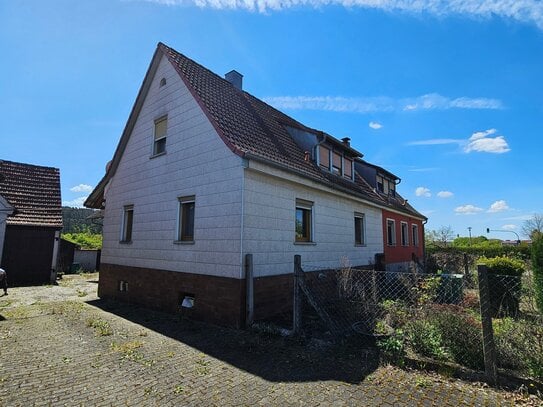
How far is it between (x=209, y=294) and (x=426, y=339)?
5.02 metres

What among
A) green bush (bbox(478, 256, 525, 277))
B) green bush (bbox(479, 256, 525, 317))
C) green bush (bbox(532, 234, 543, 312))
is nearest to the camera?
green bush (bbox(532, 234, 543, 312))

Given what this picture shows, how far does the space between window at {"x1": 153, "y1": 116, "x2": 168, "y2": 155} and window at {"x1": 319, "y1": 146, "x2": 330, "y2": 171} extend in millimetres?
5776

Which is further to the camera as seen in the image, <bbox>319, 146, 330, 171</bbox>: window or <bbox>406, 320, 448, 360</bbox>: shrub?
<bbox>319, 146, 330, 171</bbox>: window

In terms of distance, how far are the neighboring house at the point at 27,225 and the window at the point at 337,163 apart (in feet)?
46.5

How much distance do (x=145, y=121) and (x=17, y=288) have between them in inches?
398

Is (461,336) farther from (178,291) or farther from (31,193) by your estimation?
(31,193)

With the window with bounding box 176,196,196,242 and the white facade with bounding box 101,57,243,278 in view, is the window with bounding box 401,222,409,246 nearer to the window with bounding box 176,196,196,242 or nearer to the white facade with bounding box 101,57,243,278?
the window with bounding box 176,196,196,242

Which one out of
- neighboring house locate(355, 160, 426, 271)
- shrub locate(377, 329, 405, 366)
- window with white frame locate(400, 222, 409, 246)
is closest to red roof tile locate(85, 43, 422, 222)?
neighboring house locate(355, 160, 426, 271)

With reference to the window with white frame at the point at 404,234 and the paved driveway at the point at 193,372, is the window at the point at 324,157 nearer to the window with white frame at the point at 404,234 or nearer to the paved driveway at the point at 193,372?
the paved driveway at the point at 193,372

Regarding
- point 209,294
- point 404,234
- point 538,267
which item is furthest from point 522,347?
point 404,234

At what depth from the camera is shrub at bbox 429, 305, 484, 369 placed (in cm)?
488

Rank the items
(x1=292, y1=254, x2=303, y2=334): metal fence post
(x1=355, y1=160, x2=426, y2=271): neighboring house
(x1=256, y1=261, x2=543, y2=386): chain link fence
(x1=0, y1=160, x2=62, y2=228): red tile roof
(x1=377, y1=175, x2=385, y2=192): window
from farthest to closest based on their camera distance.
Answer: (x1=377, y1=175, x2=385, y2=192): window < (x1=355, y1=160, x2=426, y2=271): neighboring house < (x1=0, y1=160, x2=62, y2=228): red tile roof < (x1=292, y1=254, x2=303, y2=334): metal fence post < (x1=256, y1=261, x2=543, y2=386): chain link fence

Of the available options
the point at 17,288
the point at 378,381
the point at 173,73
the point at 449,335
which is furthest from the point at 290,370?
the point at 17,288

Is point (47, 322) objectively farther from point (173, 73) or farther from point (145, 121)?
point (173, 73)
